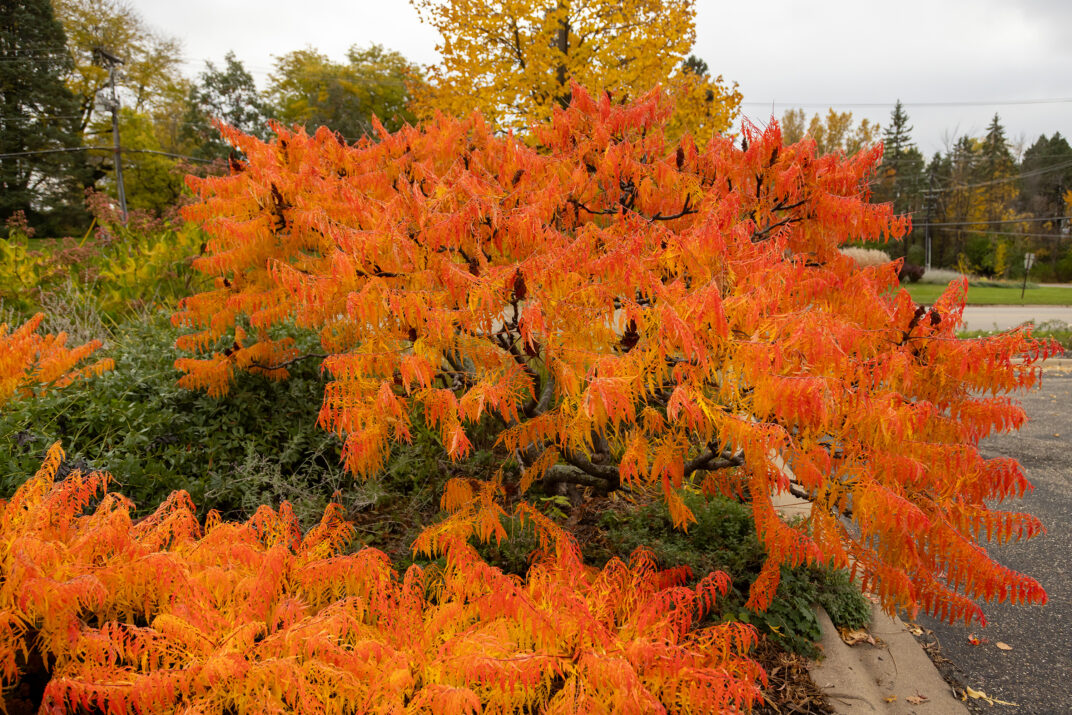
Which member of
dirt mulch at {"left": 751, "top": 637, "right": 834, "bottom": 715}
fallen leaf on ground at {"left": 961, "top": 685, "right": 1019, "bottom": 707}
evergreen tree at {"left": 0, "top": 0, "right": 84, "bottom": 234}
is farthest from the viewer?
evergreen tree at {"left": 0, "top": 0, "right": 84, "bottom": 234}

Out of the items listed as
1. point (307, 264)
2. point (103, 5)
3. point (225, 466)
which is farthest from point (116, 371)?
point (103, 5)

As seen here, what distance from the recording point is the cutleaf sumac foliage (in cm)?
252

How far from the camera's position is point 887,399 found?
8.56ft

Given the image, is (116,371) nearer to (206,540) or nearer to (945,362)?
(206,540)

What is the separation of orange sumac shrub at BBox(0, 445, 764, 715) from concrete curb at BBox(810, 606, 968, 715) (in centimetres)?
99

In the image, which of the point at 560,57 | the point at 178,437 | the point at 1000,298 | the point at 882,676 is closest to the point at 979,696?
the point at 882,676

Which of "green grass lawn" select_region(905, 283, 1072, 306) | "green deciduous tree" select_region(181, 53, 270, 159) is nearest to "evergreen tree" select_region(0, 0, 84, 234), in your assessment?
"green deciduous tree" select_region(181, 53, 270, 159)

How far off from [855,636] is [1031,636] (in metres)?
1.18

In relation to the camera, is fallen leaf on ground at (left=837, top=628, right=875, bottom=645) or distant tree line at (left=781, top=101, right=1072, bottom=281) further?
distant tree line at (left=781, top=101, right=1072, bottom=281)

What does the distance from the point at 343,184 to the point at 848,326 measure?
3.15 metres

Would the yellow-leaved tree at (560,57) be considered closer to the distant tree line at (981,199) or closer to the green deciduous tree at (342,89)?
the green deciduous tree at (342,89)

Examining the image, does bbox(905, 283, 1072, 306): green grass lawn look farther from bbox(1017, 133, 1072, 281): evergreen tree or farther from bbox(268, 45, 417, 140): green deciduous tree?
bbox(268, 45, 417, 140): green deciduous tree

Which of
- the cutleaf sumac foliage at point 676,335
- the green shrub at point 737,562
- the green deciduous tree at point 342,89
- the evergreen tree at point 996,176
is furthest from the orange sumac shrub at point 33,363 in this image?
the evergreen tree at point 996,176

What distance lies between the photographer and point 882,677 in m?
3.32
